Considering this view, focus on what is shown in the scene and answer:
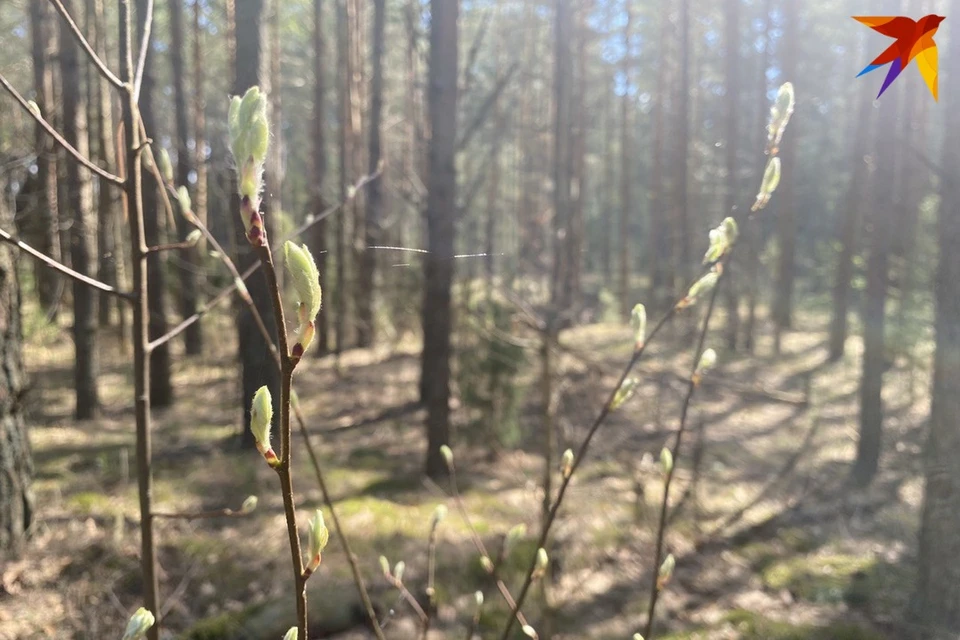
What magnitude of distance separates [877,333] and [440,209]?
195 inches

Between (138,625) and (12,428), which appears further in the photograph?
(12,428)

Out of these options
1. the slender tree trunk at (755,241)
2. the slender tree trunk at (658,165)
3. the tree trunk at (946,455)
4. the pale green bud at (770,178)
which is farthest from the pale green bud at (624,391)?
the slender tree trunk at (658,165)

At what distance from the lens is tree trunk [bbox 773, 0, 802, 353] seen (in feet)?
40.4

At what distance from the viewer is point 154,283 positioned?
7.50 m

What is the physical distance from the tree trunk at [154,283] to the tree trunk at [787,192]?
10619 mm

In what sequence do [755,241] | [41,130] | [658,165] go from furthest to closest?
[658,165] → [755,241] → [41,130]

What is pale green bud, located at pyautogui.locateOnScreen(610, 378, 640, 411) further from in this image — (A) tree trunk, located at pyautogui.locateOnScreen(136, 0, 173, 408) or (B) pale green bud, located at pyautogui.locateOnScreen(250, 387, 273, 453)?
(A) tree trunk, located at pyautogui.locateOnScreen(136, 0, 173, 408)

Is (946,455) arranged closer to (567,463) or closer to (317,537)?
(567,463)

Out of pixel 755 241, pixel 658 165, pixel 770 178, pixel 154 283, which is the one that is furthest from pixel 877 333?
pixel 658 165

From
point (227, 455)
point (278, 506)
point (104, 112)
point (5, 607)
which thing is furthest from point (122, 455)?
point (104, 112)

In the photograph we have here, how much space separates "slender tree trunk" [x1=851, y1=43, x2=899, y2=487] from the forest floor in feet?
1.11

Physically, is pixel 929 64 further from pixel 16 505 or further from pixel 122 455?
pixel 122 455

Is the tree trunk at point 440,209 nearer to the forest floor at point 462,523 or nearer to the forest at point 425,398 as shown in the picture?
the forest at point 425,398

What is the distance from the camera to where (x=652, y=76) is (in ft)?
58.9
